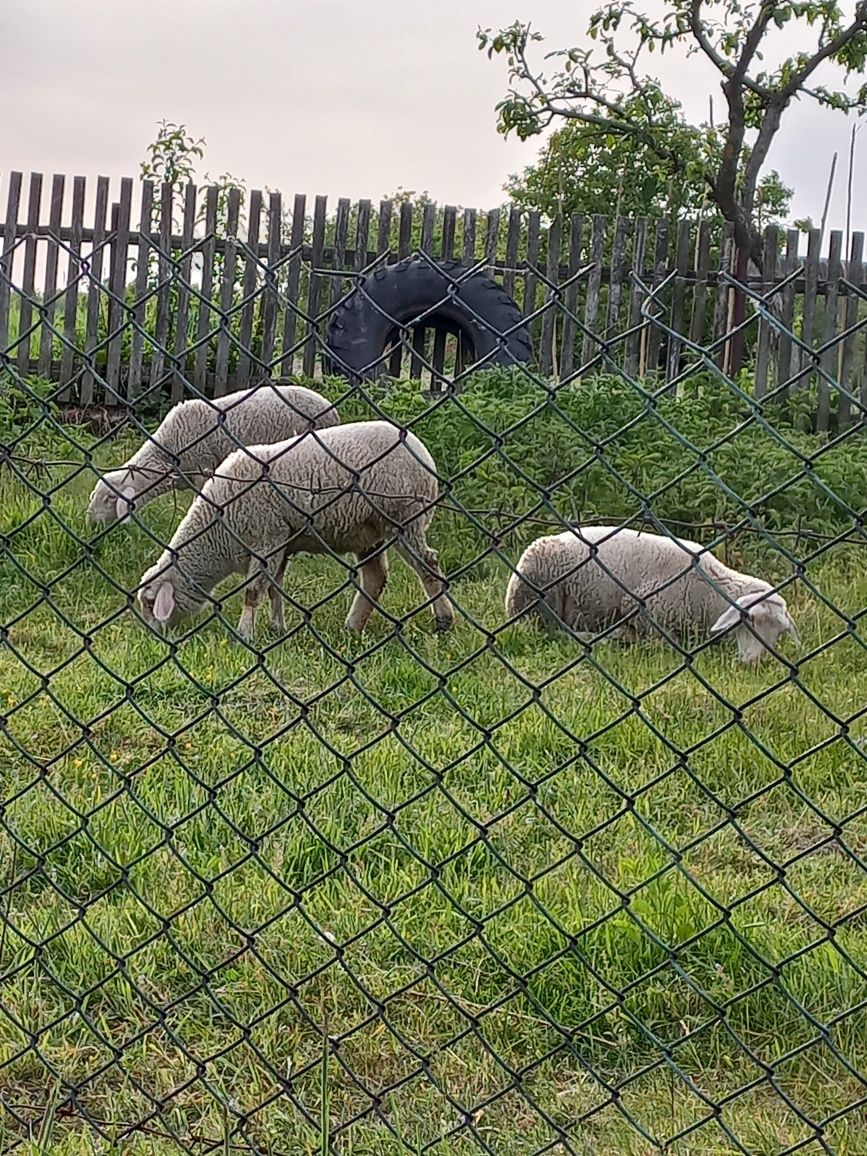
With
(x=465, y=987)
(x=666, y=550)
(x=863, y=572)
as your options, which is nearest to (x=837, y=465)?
(x=863, y=572)

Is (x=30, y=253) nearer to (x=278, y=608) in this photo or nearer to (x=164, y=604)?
(x=278, y=608)

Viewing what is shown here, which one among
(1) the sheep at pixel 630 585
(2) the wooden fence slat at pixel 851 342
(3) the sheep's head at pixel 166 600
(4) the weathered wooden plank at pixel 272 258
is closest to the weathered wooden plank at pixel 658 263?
(2) the wooden fence slat at pixel 851 342

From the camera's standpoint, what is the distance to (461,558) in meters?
7.21

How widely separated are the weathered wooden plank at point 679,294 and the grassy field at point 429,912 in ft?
20.6

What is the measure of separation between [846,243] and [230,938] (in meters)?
9.94

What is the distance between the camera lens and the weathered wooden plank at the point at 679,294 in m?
11.0

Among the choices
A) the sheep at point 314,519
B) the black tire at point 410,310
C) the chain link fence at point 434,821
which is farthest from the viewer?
the black tire at point 410,310

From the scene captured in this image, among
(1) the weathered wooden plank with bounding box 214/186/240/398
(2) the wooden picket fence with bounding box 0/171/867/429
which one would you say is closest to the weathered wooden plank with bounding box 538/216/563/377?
(2) the wooden picket fence with bounding box 0/171/867/429

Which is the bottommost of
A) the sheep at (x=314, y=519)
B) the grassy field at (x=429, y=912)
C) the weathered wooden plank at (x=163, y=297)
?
the grassy field at (x=429, y=912)

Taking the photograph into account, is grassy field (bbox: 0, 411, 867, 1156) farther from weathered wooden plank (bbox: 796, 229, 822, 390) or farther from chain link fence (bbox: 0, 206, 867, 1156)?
weathered wooden plank (bbox: 796, 229, 822, 390)

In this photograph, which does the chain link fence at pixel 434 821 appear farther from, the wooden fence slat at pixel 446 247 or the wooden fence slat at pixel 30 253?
the wooden fence slat at pixel 30 253

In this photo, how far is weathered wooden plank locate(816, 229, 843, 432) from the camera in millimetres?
10156

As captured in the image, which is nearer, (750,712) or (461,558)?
(750,712)

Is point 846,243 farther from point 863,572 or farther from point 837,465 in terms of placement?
point 863,572
